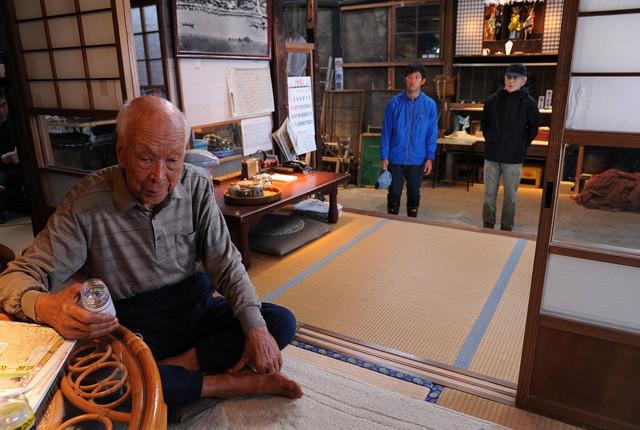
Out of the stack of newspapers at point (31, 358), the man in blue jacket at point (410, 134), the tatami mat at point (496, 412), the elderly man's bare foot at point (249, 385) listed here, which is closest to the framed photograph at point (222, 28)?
the man in blue jacket at point (410, 134)

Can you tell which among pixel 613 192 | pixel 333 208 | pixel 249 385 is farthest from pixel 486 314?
pixel 613 192

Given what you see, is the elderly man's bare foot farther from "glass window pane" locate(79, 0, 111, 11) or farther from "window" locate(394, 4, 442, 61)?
"window" locate(394, 4, 442, 61)

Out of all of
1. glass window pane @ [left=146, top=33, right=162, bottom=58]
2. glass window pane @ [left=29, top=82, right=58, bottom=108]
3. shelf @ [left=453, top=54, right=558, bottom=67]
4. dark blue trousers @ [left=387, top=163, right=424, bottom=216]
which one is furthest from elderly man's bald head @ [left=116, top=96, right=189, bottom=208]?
shelf @ [left=453, top=54, right=558, bottom=67]

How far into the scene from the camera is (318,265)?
3055mm

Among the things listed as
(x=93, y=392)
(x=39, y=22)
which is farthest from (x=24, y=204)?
(x=93, y=392)

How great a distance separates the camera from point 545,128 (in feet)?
22.0

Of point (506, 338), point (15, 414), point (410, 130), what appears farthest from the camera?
point (410, 130)

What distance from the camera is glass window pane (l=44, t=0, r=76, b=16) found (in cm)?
281

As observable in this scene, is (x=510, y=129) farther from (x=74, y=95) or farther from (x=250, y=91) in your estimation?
(x=74, y=95)

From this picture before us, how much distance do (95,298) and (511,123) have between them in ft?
12.0

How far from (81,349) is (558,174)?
1.43m

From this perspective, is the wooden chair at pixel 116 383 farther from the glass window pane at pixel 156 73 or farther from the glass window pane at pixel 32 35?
the glass window pane at pixel 156 73

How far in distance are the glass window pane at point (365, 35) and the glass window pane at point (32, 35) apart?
17.7 feet

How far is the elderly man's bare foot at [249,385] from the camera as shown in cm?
165
